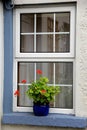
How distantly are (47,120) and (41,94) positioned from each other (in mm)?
368

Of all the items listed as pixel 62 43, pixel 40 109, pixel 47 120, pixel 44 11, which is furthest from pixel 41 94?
pixel 44 11

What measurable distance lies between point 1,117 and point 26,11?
1510 millimetres

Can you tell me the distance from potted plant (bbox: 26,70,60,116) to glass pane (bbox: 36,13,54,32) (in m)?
0.72

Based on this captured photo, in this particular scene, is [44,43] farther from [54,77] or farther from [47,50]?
[54,77]

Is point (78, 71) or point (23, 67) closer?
point (78, 71)

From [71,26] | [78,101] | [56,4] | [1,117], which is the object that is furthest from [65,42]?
[1,117]

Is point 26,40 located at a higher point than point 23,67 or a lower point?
higher

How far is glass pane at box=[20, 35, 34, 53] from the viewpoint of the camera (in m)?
4.78

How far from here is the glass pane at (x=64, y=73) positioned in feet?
15.2

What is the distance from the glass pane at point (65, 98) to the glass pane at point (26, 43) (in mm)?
727

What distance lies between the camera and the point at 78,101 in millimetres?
4473

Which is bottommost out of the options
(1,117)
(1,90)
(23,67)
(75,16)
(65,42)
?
Result: (1,117)

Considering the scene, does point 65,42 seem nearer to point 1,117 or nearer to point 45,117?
point 45,117

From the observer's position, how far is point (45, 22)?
473 cm
